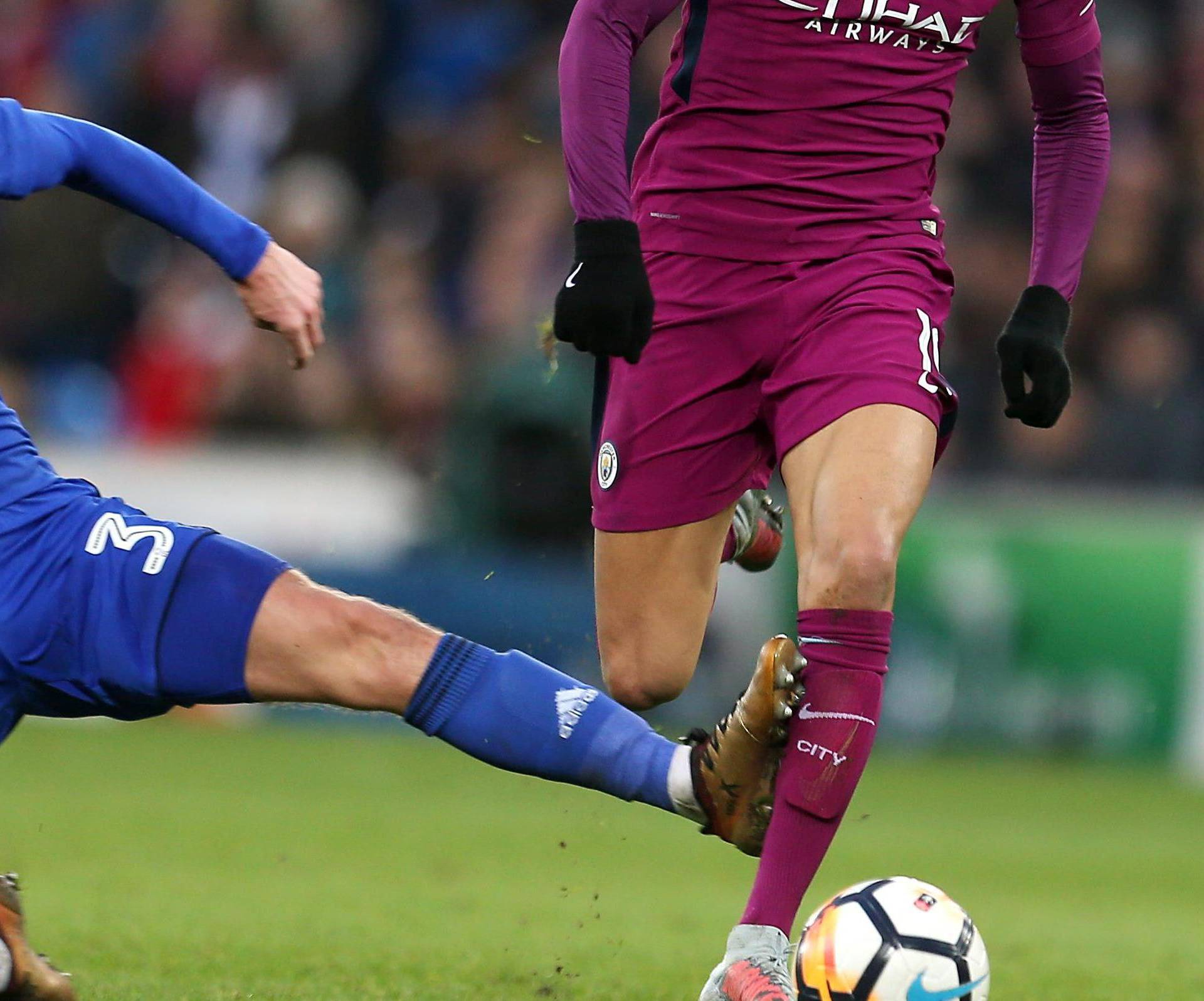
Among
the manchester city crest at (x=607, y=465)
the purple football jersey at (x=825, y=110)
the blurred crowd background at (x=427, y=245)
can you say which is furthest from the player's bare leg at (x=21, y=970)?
the blurred crowd background at (x=427, y=245)

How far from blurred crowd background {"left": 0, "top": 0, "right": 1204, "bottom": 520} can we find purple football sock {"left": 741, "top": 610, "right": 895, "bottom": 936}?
669cm

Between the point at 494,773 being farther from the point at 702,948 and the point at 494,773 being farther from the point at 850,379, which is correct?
the point at 850,379

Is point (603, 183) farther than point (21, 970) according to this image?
Yes

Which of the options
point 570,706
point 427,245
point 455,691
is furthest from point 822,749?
point 427,245

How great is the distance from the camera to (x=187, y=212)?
13.2 feet

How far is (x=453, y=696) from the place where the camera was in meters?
4.02

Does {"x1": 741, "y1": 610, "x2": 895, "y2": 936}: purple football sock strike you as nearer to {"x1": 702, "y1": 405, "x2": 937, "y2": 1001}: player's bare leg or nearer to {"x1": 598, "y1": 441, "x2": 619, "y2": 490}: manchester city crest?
{"x1": 702, "y1": 405, "x2": 937, "y2": 1001}: player's bare leg

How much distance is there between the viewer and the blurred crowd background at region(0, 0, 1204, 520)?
1138cm

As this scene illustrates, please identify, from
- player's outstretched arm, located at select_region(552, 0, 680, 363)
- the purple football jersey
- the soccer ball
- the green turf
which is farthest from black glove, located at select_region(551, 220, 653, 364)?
the green turf

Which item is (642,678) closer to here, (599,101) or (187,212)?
(599,101)

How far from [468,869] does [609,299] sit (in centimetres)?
324

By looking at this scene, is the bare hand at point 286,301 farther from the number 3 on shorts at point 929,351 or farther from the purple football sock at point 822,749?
the number 3 on shorts at point 929,351

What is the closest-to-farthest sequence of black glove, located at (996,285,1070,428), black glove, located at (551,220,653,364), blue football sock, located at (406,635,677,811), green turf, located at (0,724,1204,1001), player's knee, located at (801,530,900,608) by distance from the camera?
blue football sock, located at (406,635,677,811) < player's knee, located at (801,530,900,608) < black glove, located at (551,220,653,364) < black glove, located at (996,285,1070,428) < green turf, located at (0,724,1204,1001)

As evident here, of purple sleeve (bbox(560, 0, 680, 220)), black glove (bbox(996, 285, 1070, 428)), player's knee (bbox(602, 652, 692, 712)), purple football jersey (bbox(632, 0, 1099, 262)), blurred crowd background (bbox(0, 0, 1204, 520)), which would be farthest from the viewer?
blurred crowd background (bbox(0, 0, 1204, 520))
